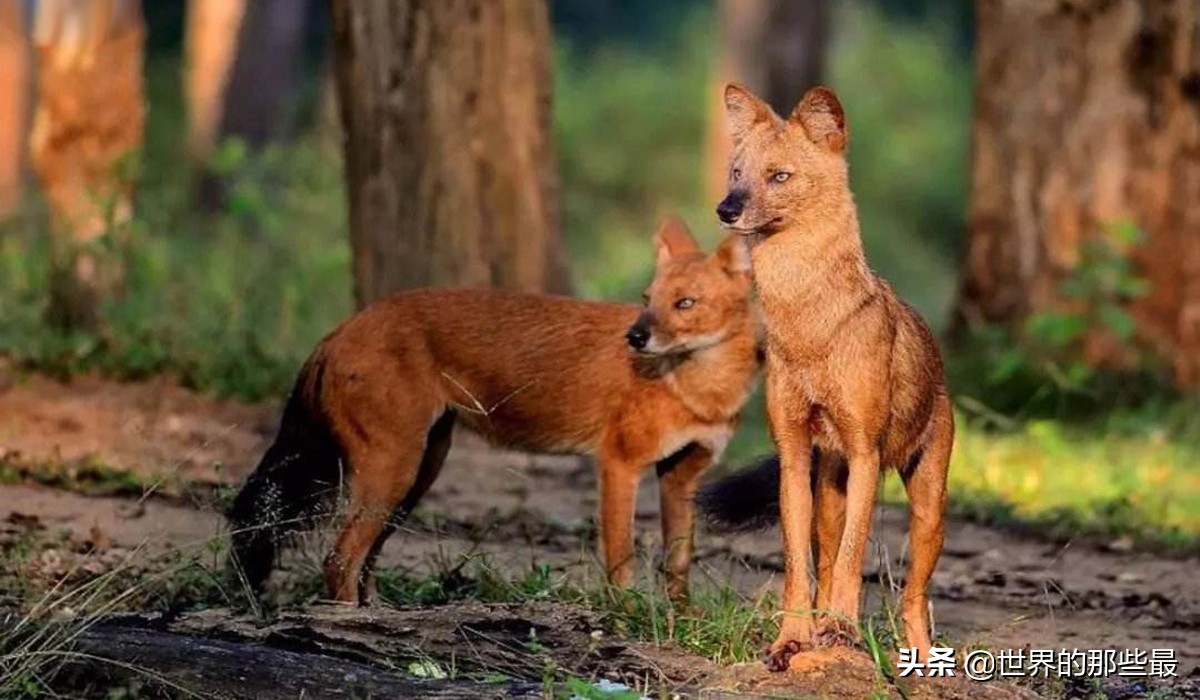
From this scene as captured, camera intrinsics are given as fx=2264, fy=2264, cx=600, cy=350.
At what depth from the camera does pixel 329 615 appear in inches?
230

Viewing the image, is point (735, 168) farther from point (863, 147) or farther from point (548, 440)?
point (863, 147)

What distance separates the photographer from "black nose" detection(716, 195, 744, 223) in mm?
5543

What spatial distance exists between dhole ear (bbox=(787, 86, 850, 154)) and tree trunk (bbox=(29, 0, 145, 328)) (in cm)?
595

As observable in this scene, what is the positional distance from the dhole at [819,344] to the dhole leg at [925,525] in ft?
0.31

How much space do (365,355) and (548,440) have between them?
31.6 inches

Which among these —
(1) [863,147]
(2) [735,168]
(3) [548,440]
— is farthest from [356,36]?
(1) [863,147]

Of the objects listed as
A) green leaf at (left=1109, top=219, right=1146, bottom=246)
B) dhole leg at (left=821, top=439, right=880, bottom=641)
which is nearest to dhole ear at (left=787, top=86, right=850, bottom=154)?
dhole leg at (left=821, top=439, right=880, bottom=641)

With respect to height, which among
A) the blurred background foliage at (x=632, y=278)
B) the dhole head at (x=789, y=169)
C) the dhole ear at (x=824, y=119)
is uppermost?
the dhole ear at (x=824, y=119)

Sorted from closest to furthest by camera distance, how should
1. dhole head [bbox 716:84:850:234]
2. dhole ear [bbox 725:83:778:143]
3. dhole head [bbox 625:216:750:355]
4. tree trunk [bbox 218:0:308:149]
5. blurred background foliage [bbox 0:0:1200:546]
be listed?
dhole head [bbox 716:84:850:234] < dhole ear [bbox 725:83:778:143] < dhole head [bbox 625:216:750:355] < blurred background foliage [bbox 0:0:1200:546] < tree trunk [bbox 218:0:308:149]

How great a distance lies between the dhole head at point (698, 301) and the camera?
24.6 ft

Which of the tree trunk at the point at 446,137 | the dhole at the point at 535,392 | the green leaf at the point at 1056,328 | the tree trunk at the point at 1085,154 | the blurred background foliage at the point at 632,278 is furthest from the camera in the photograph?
the tree trunk at the point at 1085,154

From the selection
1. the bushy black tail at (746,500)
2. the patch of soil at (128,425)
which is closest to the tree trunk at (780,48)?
the patch of soil at (128,425)

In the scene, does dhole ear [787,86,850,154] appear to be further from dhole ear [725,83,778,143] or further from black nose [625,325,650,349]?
black nose [625,325,650,349]

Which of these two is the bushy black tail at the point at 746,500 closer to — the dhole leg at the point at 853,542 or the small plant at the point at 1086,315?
the dhole leg at the point at 853,542
